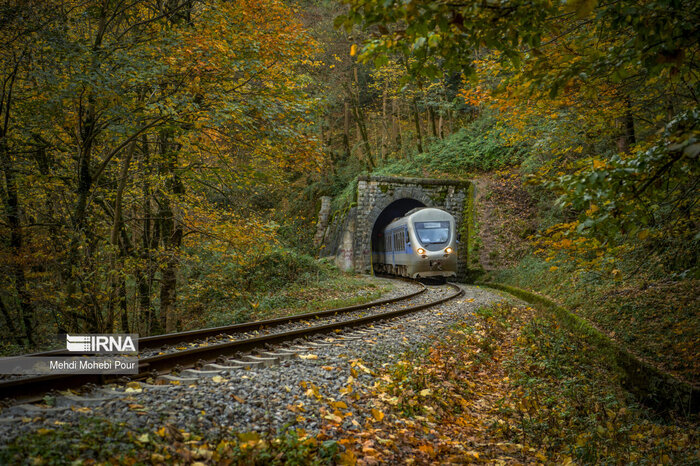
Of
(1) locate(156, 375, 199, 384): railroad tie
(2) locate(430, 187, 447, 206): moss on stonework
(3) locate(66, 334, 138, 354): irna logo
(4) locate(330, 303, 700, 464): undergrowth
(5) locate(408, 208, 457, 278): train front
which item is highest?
(2) locate(430, 187, 447, 206): moss on stonework

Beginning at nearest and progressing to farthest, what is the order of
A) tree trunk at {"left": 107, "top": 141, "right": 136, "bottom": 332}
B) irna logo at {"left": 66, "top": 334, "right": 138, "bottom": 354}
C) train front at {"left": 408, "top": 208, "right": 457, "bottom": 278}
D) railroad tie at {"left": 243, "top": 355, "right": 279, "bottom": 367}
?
railroad tie at {"left": 243, "top": 355, "right": 279, "bottom": 367} → irna logo at {"left": 66, "top": 334, "right": 138, "bottom": 354} → tree trunk at {"left": 107, "top": 141, "right": 136, "bottom": 332} → train front at {"left": 408, "top": 208, "right": 457, "bottom": 278}

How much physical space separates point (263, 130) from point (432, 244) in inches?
437

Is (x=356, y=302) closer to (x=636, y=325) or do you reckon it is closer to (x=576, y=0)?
(x=636, y=325)

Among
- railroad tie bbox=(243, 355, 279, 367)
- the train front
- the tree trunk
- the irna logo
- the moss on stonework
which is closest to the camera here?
railroad tie bbox=(243, 355, 279, 367)

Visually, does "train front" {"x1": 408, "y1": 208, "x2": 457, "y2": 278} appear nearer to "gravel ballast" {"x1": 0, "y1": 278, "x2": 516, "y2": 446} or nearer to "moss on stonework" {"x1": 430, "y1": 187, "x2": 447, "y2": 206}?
"moss on stonework" {"x1": 430, "y1": 187, "x2": 447, "y2": 206}

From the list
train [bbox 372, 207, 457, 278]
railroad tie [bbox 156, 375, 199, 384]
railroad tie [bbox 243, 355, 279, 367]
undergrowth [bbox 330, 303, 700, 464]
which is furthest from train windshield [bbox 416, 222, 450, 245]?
railroad tie [bbox 156, 375, 199, 384]

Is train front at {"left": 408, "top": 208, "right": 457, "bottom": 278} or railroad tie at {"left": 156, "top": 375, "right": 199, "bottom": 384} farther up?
train front at {"left": 408, "top": 208, "right": 457, "bottom": 278}

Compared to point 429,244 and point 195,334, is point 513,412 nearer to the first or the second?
point 195,334

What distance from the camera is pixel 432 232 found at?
56.9ft

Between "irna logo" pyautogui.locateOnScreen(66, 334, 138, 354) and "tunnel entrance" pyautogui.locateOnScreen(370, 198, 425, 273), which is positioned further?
"tunnel entrance" pyautogui.locateOnScreen(370, 198, 425, 273)

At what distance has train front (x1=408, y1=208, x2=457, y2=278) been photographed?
55.8 ft

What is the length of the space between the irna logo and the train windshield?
13220 millimetres

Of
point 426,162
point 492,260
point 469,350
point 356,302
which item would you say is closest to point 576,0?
point 469,350

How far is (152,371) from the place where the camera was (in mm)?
4348
